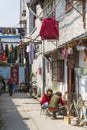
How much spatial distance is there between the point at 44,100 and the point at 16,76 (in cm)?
2607

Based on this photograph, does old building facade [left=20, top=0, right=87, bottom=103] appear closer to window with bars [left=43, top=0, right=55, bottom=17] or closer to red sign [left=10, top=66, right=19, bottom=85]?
window with bars [left=43, top=0, right=55, bottom=17]

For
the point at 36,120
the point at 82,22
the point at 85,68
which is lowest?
the point at 36,120

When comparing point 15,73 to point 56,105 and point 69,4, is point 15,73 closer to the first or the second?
point 56,105

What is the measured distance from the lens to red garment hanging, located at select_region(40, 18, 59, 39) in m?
19.8

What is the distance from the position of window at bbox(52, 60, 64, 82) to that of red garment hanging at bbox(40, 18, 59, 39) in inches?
84.2

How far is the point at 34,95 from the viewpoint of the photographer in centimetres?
3366

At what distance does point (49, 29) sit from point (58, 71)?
3.57m

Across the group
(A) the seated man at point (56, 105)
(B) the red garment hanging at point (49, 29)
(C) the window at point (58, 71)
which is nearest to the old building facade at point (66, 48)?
(C) the window at point (58, 71)

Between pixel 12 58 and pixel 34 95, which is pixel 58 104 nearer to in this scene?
pixel 34 95

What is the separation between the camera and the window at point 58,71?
2219cm

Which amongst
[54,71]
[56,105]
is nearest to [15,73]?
[54,71]

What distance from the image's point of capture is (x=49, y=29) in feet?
65.4

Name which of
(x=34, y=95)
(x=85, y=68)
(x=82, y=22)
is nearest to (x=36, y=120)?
(x=85, y=68)

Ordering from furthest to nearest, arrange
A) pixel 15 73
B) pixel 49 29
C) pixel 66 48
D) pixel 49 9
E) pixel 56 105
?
pixel 15 73 → pixel 49 9 → pixel 49 29 → pixel 56 105 → pixel 66 48
